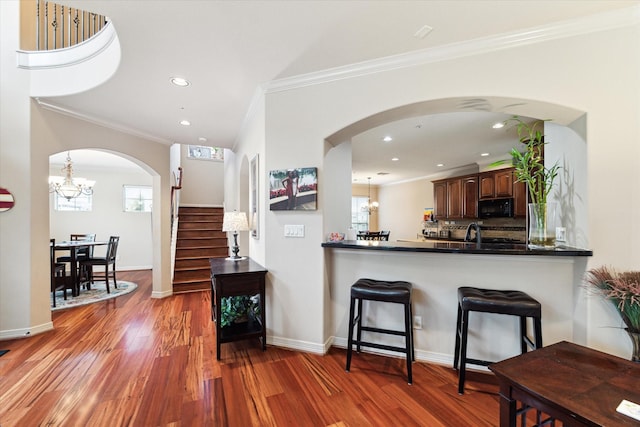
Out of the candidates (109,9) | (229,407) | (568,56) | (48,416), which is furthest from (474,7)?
(48,416)

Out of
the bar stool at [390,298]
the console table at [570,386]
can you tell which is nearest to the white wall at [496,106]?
the bar stool at [390,298]

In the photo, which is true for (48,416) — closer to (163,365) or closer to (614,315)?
(163,365)

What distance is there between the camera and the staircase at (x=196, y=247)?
4956 millimetres

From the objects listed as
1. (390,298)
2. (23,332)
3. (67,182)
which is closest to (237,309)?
(390,298)

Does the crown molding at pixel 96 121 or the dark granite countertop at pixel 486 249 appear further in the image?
the crown molding at pixel 96 121

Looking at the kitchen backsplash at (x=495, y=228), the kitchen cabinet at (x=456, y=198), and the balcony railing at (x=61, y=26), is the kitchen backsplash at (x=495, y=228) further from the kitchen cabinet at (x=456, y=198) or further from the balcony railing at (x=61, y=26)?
the balcony railing at (x=61, y=26)

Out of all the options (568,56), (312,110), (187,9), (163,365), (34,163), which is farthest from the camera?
(34,163)

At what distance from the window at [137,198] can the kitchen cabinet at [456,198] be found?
771 cm

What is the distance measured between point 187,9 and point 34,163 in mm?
2967

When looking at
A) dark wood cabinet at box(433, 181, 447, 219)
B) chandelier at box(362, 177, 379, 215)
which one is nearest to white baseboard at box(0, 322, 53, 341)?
dark wood cabinet at box(433, 181, 447, 219)

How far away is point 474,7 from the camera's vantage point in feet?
5.69

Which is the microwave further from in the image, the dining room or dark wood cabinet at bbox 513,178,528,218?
the dining room

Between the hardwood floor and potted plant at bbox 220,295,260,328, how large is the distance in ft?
0.82

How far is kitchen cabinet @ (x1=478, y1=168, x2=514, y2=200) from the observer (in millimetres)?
5164
